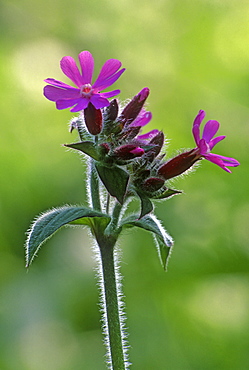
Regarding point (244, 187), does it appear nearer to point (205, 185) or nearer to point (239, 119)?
point (205, 185)

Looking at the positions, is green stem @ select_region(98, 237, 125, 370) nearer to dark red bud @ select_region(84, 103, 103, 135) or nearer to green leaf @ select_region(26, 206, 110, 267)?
green leaf @ select_region(26, 206, 110, 267)

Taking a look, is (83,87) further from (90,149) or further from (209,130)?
(209,130)

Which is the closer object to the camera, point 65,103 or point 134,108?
point 65,103

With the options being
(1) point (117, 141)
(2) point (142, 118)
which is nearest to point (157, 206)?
(2) point (142, 118)

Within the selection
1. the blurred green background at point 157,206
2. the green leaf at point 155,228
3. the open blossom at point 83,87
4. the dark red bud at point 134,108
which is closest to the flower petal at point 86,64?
the open blossom at point 83,87

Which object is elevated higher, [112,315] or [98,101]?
[98,101]

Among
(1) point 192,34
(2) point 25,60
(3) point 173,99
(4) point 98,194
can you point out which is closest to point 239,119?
(3) point 173,99

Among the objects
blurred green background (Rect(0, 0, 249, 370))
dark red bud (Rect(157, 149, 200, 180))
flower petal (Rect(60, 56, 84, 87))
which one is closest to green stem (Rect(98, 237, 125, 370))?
dark red bud (Rect(157, 149, 200, 180))
